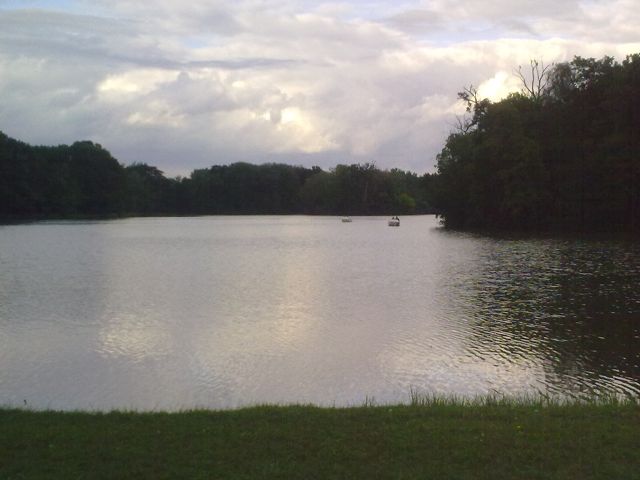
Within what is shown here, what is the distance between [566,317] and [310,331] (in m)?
8.31

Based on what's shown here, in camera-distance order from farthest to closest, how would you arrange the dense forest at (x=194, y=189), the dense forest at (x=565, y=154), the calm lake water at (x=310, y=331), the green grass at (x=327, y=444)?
1. the dense forest at (x=194, y=189)
2. the dense forest at (x=565, y=154)
3. the calm lake water at (x=310, y=331)
4. the green grass at (x=327, y=444)

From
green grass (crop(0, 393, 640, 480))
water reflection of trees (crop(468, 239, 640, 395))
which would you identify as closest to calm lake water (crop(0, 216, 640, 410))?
water reflection of trees (crop(468, 239, 640, 395))

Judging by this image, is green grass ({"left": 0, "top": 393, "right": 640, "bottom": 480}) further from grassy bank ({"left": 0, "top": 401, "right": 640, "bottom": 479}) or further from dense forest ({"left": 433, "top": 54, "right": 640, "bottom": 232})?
dense forest ({"left": 433, "top": 54, "right": 640, "bottom": 232})

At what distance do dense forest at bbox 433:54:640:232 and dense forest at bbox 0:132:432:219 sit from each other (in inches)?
3125

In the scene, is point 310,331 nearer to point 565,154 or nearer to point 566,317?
point 566,317

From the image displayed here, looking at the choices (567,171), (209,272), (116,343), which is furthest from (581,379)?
(567,171)

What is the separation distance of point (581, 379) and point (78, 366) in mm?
10935

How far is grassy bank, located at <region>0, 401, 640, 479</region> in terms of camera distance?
267 inches

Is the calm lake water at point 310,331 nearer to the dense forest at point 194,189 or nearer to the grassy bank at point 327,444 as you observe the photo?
the grassy bank at point 327,444

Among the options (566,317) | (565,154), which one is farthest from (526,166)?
(566,317)

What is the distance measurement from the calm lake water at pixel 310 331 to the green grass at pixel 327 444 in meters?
3.98

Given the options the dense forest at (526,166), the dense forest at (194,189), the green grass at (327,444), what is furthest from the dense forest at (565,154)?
the dense forest at (194,189)

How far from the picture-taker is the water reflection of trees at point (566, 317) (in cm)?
1509

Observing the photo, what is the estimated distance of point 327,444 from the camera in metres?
7.56
